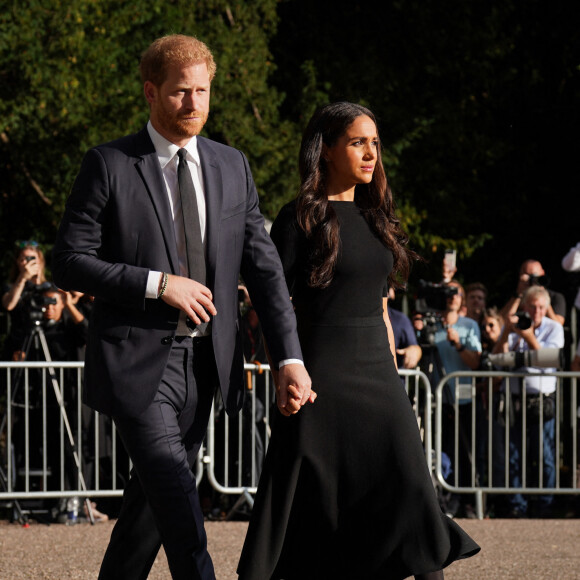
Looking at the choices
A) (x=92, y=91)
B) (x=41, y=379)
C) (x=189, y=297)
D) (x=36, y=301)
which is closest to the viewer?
(x=189, y=297)

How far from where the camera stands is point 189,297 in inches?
148

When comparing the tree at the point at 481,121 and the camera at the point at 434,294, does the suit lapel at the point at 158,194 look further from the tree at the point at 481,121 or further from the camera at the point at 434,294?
the tree at the point at 481,121

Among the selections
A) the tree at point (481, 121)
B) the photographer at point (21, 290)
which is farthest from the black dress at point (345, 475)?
the tree at point (481, 121)

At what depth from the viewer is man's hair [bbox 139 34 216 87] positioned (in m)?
3.86

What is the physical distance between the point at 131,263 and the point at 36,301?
5.20 meters

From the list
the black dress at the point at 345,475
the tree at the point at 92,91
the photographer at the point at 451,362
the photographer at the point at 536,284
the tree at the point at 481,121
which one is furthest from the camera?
the tree at the point at 481,121

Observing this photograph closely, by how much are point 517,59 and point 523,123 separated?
0.92 metres

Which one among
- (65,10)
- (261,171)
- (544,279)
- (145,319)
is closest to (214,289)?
(145,319)

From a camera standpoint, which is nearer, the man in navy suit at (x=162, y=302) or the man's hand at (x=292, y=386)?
the man in navy suit at (x=162, y=302)

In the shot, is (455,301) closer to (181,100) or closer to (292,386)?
(292,386)

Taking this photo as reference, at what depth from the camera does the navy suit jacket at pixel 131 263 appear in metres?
3.80

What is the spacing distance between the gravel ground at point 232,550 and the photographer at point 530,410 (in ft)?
2.38

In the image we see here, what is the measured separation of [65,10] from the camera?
14.3 m

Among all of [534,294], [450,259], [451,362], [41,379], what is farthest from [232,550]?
[534,294]
